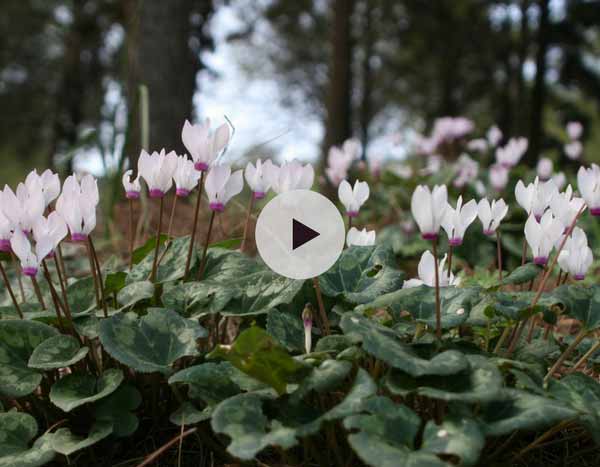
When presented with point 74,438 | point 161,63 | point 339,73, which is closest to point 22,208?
point 74,438

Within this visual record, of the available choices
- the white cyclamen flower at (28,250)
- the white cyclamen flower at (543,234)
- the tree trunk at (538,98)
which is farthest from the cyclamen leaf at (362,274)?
the tree trunk at (538,98)

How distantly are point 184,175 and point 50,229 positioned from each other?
34 centimetres

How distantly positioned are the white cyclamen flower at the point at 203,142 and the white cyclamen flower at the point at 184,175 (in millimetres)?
66

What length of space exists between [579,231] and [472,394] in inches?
22.9

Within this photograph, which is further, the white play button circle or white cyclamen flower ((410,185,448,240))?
the white play button circle

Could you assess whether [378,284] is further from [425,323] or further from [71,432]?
[71,432]

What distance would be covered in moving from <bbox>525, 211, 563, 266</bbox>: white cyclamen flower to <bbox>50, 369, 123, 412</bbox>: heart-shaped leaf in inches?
39.1

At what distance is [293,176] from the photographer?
4.99 ft

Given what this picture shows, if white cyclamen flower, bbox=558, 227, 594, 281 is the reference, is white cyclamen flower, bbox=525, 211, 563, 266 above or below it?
above

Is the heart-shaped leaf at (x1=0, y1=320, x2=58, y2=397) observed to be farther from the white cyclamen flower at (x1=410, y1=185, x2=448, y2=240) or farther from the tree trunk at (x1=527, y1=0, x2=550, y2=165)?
the tree trunk at (x1=527, y1=0, x2=550, y2=165)

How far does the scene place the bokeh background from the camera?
5262 millimetres

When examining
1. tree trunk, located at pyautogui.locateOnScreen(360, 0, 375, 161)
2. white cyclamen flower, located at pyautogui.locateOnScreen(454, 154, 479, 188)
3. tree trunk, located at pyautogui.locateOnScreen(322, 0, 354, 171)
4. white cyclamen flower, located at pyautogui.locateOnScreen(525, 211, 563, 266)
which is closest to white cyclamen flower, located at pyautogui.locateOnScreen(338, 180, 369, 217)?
white cyclamen flower, located at pyautogui.locateOnScreen(525, 211, 563, 266)

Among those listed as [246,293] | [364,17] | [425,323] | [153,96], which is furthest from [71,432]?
[364,17]

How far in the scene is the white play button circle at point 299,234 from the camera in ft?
5.07
